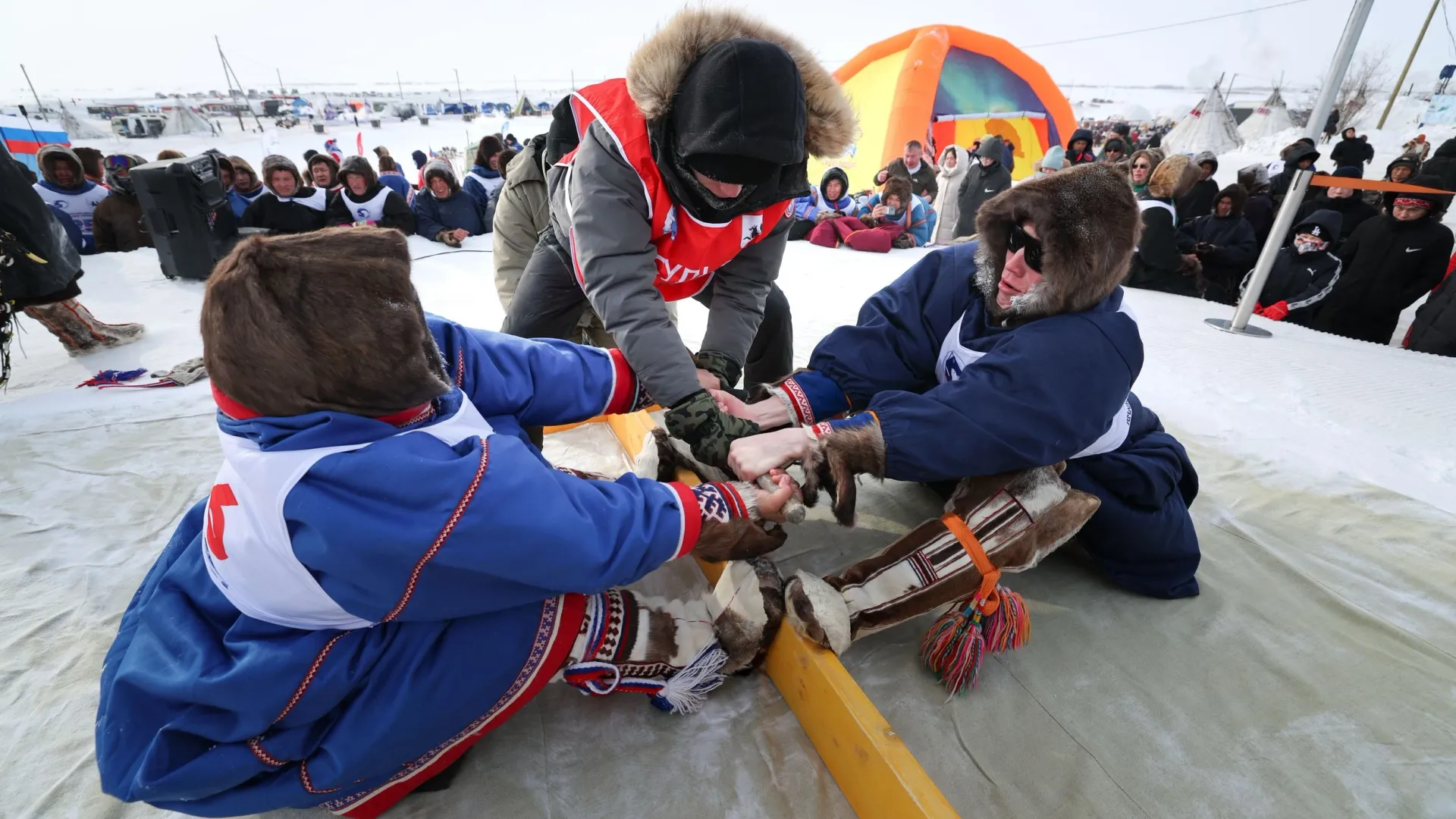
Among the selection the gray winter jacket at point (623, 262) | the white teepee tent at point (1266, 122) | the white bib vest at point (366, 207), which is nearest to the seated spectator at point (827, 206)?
the white bib vest at point (366, 207)

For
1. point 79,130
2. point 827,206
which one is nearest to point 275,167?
point 827,206

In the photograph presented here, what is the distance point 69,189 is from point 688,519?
6.97 metres

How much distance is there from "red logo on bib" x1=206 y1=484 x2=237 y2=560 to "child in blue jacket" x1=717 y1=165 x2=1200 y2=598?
0.82 m

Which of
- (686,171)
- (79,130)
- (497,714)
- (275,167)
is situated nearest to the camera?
(497,714)

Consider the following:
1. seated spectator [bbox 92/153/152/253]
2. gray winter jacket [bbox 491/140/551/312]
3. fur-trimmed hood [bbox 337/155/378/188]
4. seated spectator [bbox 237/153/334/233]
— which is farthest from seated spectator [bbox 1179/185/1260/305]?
seated spectator [bbox 92/153/152/253]

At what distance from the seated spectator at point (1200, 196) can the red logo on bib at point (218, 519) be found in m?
6.55

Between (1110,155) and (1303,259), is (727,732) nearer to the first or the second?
(1303,259)

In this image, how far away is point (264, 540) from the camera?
80 centimetres

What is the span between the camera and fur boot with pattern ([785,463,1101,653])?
46.7 inches

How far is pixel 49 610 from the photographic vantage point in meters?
1.38

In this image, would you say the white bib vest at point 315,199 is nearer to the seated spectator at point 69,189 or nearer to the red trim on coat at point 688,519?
the seated spectator at point 69,189

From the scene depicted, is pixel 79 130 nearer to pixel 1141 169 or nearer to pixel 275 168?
pixel 275 168

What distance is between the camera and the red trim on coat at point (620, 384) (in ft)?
4.84

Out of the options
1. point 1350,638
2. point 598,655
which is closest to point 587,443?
point 598,655
